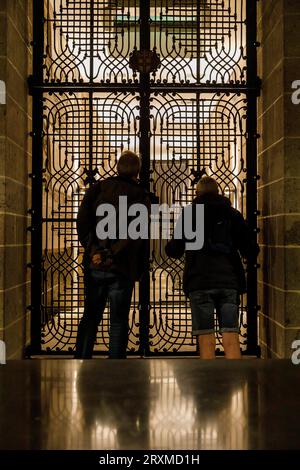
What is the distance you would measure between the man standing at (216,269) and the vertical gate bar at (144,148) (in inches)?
36.6

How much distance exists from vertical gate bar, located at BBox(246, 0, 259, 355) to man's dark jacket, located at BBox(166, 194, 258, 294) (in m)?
0.98

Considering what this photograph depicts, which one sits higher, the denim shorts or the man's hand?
the man's hand

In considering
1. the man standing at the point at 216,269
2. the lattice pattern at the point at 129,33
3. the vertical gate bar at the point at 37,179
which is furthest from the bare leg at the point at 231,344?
the lattice pattern at the point at 129,33

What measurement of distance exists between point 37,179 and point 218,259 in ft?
5.77

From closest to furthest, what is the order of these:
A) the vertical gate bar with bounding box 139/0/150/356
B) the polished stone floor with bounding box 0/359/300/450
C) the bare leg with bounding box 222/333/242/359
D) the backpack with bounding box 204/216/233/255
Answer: the polished stone floor with bounding box 0/359/300/450
the backpack with bounding box 204/216/233/255
the bare leg with bounding box 222/333/242/359
the vertical gate bar with bounding box 139/0/150/356

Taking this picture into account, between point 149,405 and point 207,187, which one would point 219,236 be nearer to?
point 207,187

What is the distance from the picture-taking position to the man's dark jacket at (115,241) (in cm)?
334

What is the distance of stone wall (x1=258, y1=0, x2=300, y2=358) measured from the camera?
363 cm

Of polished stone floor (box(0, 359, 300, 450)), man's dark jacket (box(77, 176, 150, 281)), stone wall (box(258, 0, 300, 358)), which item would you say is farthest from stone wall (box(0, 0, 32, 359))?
polished stone floor (box(0, 359, 300, 450))

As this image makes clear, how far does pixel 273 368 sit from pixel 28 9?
12.9 feet

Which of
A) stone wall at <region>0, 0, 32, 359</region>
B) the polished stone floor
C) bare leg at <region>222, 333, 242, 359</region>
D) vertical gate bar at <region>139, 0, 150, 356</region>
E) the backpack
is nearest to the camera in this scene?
the polished stone floor

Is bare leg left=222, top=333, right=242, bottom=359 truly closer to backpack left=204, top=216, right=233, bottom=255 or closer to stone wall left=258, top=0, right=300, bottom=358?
stone wall left=258, top=0, right=300, bottom=358

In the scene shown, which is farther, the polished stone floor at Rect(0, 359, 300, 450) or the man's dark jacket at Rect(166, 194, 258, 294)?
the man's dark jacket at Rect(166, 194, 258, 294)
